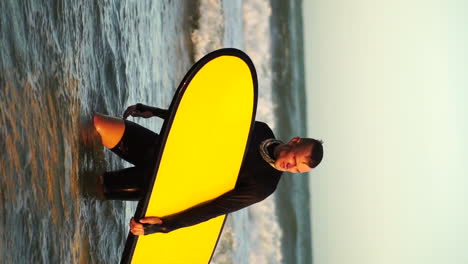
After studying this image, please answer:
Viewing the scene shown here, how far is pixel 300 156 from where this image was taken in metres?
1.70

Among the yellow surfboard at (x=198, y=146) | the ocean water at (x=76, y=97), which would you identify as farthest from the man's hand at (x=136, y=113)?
the yellow surfboard at (x=198, y=146)

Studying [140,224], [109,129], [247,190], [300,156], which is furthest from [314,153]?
[109,129]

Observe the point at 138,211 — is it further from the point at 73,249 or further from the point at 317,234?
the point at 317,234

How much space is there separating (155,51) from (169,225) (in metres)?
1.50

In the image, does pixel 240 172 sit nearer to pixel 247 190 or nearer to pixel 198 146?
pixel 247 190

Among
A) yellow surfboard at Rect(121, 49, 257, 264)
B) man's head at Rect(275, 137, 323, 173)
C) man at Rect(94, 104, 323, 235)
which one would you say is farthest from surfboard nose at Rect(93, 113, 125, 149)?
man's head at Rect(275, 137, 323, 173)

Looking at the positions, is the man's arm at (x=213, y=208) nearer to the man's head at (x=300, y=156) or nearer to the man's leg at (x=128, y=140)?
the man's head at (x=300, y=156)

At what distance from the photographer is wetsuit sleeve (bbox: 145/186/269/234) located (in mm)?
1672

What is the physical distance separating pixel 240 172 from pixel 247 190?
0.06 m

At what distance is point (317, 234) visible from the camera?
396cm

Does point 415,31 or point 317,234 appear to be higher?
point 415,31

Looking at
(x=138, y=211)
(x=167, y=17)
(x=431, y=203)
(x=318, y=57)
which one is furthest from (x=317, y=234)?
(x=138, y=211)

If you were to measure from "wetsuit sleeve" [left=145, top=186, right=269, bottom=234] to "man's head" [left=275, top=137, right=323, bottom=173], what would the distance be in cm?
12

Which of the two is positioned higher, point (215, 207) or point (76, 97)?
point (76, 97)
